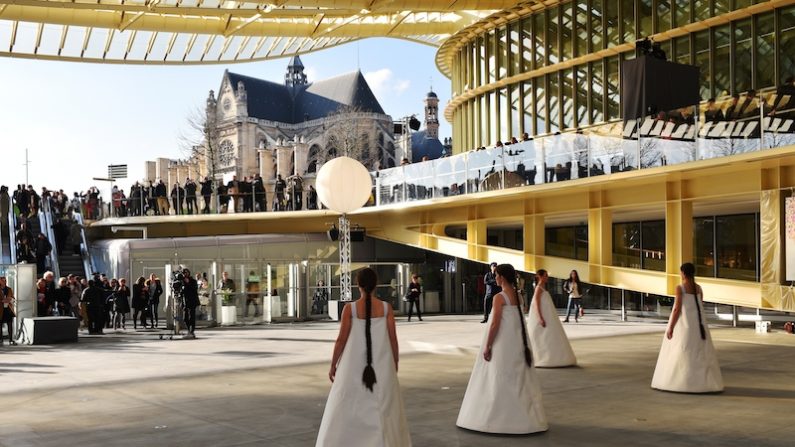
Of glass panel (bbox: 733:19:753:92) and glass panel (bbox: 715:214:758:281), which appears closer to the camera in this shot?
glass panel (bbox: 733:19:753:92)

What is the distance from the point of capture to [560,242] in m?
37.1

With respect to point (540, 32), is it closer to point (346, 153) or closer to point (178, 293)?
point (178, 293)

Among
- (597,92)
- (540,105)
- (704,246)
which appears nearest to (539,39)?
(540,105)

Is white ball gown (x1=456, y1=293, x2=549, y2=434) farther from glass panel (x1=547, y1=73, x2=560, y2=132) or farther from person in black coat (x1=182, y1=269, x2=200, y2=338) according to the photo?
glass panel (x1=547, y1=73, x2=560, y2=132)

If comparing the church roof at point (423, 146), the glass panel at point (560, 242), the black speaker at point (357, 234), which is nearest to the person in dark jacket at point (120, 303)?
the black speaker at point (357, 234)

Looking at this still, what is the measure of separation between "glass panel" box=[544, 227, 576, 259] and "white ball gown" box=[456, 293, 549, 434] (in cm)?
2773

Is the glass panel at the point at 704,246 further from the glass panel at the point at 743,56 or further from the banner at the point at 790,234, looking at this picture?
the banner at the point at 790,234

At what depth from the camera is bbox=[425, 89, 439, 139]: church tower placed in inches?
5266

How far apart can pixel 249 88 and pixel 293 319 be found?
10018 centimetres

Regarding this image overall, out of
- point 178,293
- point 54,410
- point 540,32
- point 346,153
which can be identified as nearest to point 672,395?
point 54,410

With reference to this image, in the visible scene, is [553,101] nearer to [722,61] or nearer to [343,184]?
[722,61]

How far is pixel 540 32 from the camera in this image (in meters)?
34.5

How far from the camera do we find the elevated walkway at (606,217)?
65.5 feet

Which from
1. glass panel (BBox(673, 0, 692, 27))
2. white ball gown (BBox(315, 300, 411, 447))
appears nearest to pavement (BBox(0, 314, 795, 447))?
white ball gown (BBox(315, 300, 411, 447))
